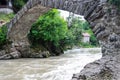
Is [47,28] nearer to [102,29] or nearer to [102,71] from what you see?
[102,29]

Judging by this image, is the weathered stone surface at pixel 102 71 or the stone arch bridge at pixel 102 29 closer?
the weathered stone surface at pixel 102 71

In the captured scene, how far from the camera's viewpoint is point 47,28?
19.3 meters

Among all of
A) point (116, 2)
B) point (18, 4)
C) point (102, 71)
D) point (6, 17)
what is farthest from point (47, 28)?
point (102, 71)

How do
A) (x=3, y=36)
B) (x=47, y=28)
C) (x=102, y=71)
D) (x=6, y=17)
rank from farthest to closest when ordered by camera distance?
1. (x=6, y=17)
2. (x=47, y=28)
3. (x=3, y=36)
4. (x=102, y=71)

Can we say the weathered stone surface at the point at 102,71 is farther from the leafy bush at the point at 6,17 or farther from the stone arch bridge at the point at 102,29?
the leafy bush at the point at 6,17

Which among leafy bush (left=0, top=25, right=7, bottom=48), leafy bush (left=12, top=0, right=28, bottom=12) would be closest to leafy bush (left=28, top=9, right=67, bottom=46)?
leafy bush (left=0, top=25, right=7, bottom=48)

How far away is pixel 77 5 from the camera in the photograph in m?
8.48

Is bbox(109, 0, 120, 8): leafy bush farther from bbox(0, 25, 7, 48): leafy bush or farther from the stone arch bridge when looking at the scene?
bbox(0, 25, 7, 48): leafy bush

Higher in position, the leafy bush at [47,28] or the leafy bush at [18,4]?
the leafy bush at [18,4]

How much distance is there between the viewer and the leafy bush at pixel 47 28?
63.4 feet

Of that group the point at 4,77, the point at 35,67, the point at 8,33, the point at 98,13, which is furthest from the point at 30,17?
the point at 98,13

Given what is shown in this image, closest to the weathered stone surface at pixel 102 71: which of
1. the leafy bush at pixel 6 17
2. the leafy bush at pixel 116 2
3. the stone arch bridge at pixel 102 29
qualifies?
the stone arch bridge at pixel 102 29

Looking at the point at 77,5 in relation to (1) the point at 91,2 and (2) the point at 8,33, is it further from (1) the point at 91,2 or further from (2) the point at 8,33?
(2) the point at 8,33

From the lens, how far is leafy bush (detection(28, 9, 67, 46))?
19.3 meters
